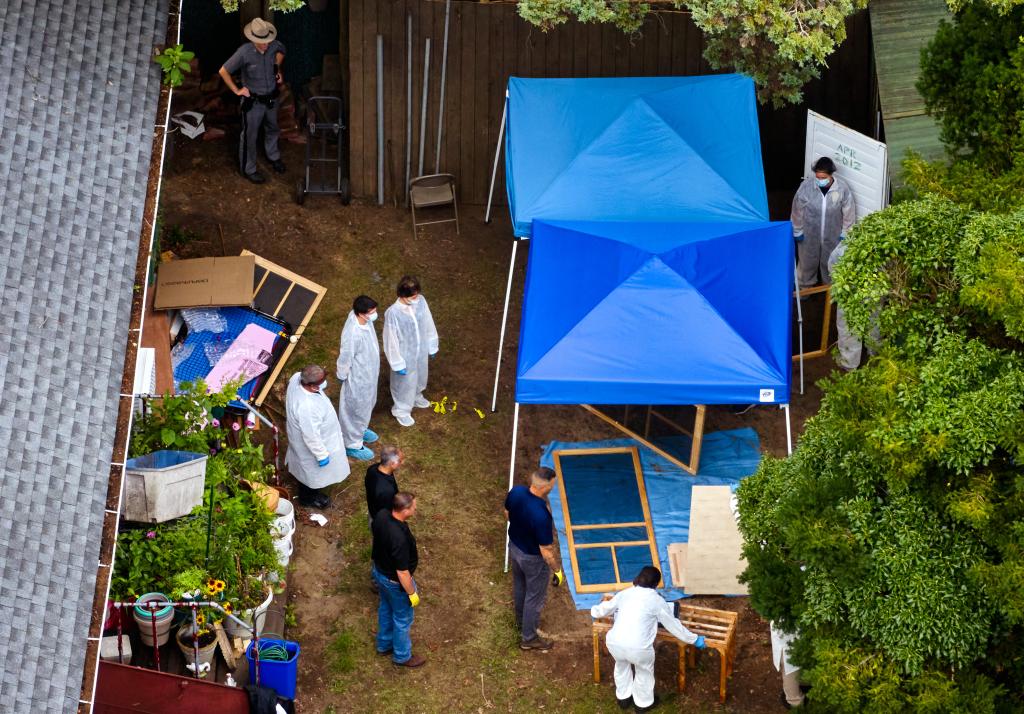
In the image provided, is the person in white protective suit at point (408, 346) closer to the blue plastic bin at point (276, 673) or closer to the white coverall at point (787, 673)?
the blue plastic bin at point (276, 673)

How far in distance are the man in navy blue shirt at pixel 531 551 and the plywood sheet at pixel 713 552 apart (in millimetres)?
1009

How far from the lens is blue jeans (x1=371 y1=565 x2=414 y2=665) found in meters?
10.7

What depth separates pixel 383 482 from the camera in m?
11.0

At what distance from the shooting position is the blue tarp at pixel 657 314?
11.3m

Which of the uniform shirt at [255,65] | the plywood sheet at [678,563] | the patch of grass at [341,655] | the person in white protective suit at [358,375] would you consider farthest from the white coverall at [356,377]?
the uniform shirt at [255,65]

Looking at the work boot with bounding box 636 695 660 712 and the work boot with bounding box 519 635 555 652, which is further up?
the work boot with bounding box 519 635 555 652

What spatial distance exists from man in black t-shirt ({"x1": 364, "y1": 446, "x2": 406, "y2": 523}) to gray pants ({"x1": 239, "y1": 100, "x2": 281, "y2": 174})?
493 centimetres

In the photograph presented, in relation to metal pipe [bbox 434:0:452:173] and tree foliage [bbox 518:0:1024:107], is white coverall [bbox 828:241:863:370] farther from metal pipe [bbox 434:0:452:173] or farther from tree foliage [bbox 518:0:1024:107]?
metal pipe [bbox 434:0:452:173]

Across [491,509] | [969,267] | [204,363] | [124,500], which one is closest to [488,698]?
[491,509]

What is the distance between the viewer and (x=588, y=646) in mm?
11305

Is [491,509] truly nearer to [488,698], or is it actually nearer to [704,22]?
[488,698]

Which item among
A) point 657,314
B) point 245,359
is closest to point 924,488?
point 657,314

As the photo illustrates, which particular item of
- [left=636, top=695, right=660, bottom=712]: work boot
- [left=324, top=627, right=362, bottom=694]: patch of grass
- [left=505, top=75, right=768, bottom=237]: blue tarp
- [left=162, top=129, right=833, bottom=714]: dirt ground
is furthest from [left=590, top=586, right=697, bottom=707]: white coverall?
[left=505, top=75, right=768, bottom=237]: blue tarp

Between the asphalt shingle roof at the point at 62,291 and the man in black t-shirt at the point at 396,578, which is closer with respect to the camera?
the asphalt shingle roof at the point at 62,291
